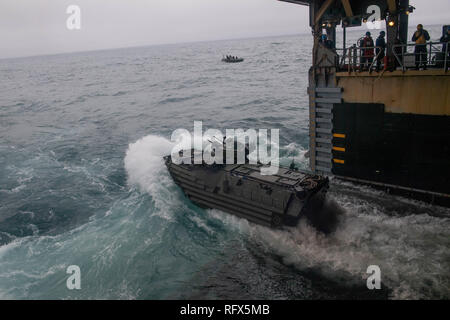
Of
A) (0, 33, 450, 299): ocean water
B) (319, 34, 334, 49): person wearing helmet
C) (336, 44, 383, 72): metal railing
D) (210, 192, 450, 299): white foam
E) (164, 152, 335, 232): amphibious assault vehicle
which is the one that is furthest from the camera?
(319, 34, 334, 49): person wearing helmet

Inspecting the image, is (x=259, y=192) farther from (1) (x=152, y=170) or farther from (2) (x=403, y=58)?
(1) (x=152, y=170)

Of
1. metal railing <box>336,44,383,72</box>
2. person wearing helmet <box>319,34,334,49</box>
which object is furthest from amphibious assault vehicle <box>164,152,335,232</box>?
person wearing helmet <box>319,34,334,49</box>

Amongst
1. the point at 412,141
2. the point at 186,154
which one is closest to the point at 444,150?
the point at 412,141

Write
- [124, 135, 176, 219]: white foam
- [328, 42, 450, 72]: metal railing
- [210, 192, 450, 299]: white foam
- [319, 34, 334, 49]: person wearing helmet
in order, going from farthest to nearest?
[124, 135, 176, 219]: white foam → [319, 34, 334, 49]: person wearing helmet → [328, 42, 450, 72]: metal railing → [210, 192, 450, 299]: white foam

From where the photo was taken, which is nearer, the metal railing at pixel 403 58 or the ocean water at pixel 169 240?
the ocean water at pixel 169 240

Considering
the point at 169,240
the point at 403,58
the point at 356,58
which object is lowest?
the point at 169,240

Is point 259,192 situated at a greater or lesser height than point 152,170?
greater

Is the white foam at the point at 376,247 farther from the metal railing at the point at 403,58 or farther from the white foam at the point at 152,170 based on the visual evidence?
the metal railing at the point at 403,58

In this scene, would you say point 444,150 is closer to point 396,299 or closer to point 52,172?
point 396,299

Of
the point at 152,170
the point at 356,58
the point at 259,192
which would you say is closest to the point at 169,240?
the point at 259,192

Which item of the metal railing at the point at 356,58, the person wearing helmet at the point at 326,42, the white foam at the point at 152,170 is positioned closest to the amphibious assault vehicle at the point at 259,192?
the white foam at the point at 152,170

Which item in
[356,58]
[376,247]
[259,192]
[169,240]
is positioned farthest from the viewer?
[356,58]

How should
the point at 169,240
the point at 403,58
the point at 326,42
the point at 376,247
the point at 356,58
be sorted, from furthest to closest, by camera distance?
1. the point at 326,42
2. the point at 356,58
3. the point at 169,240
4. the point at 403,58
5. the point at 376,247

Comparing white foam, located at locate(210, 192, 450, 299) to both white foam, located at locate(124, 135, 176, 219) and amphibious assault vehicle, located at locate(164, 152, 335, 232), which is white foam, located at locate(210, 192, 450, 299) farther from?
white foam, located at locate(124, 135, 176, 219)
